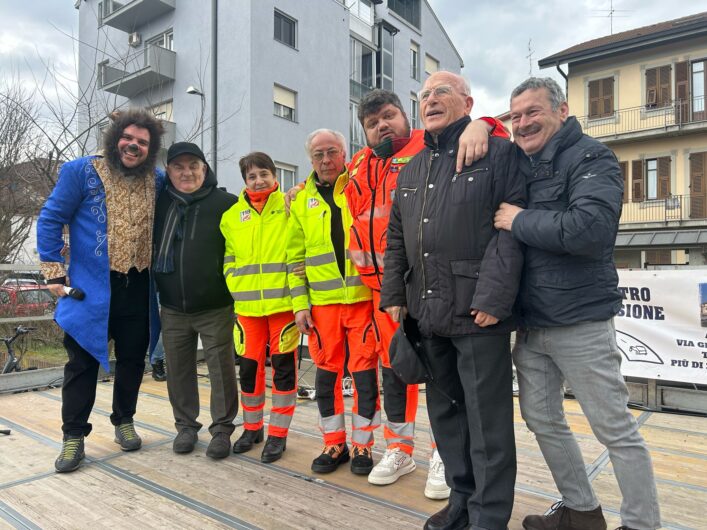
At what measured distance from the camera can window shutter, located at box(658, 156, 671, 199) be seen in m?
18.4

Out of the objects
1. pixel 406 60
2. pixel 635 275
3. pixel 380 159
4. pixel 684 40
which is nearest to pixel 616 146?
pixel 684 40

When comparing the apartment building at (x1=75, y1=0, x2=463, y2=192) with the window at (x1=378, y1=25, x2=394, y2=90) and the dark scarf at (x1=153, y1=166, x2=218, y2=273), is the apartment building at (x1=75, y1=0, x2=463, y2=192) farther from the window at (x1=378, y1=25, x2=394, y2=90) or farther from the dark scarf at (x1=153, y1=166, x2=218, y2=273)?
the dark scarf at (x1=153, y1=166, x2=218, y2=273)

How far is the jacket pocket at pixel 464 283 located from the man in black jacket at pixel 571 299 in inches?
7.3

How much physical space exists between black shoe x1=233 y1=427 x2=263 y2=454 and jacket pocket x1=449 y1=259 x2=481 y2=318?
1.89 meters

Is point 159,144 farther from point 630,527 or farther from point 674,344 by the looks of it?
point 674,344

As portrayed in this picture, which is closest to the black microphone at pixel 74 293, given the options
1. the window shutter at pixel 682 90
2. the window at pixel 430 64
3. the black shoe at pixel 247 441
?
the black shoe at pixel 247 441

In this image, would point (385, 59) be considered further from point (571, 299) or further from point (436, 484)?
point (571, 299)

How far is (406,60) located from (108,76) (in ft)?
39.9

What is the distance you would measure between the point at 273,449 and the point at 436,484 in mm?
1053

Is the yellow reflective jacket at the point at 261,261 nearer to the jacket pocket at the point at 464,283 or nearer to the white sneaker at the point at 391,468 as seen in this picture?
the white sneaker at the point at 391,468

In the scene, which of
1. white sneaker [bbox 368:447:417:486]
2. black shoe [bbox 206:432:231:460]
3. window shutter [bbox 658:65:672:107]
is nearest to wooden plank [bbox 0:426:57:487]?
black shoe [bbox 206:432:231:460]

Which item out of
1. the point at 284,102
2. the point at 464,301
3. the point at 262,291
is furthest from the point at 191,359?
the point at 284,102

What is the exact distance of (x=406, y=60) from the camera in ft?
70.5

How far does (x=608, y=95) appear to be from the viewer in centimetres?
1930
